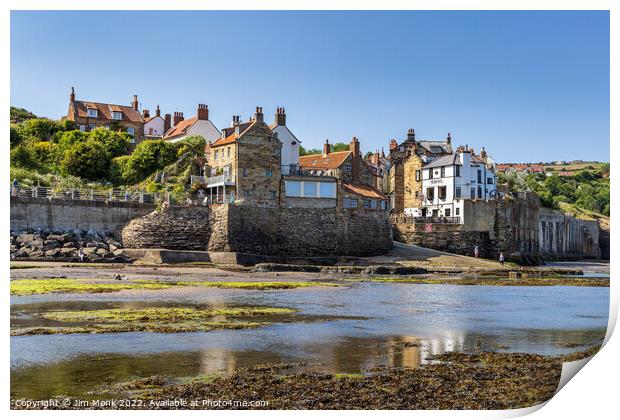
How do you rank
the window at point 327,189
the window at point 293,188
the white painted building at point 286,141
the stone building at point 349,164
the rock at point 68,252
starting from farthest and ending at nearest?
the stone building at point 349,164, the white painted building at point 286,141, the window at point 327,189, the window at point 293,188, the rock at point 68,252

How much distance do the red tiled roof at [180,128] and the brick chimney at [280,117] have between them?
8.39m

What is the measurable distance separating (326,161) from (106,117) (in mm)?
16128

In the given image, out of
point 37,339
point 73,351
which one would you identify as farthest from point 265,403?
point 37,339

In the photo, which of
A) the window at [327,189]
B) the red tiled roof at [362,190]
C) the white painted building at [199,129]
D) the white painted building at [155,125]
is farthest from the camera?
the white painted building at [155,125]

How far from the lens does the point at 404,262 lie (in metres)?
36.1

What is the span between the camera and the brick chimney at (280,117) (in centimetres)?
4278

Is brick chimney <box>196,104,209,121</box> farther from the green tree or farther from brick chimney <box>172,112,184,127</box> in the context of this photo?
the green tree

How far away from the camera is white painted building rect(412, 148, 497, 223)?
4834 cm

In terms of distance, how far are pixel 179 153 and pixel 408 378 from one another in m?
33.1

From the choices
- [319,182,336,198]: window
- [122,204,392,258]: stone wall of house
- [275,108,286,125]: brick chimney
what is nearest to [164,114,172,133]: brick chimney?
[275,108,286,125]: brick chimney

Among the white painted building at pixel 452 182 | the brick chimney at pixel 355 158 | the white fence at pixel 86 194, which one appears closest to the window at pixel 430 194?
the white painted building at pixel 452 182

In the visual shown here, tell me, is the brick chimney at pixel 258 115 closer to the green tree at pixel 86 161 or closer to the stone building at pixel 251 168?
the stone building at pixel 251 168

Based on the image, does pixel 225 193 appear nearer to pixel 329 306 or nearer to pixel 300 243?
→ pixel 300 243

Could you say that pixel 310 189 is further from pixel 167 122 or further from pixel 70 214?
pixel 167 122
